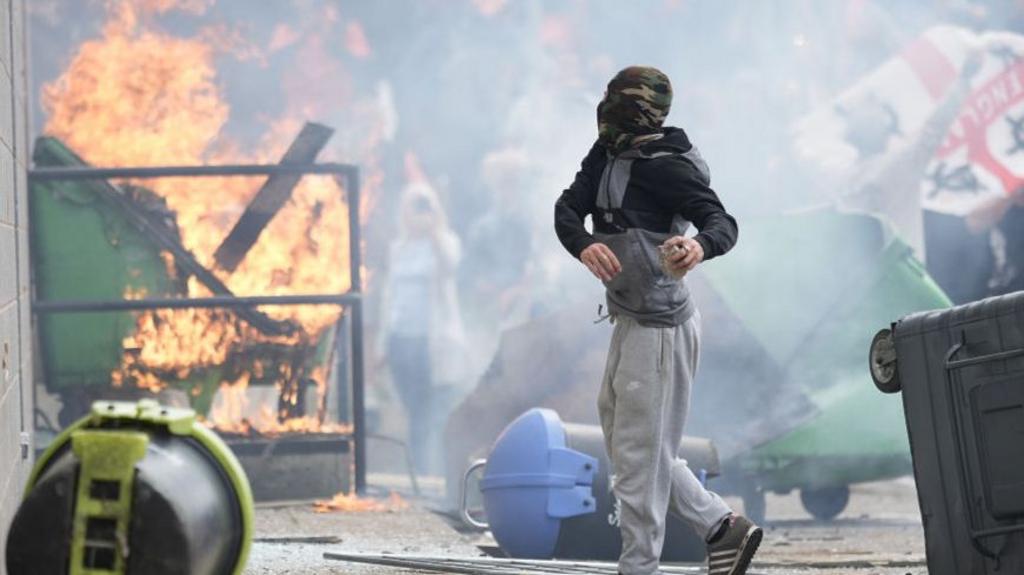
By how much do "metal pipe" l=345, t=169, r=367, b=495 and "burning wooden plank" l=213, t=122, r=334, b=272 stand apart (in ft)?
1.07

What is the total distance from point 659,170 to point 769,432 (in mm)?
6446

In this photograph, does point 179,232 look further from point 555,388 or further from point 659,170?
point 659,170

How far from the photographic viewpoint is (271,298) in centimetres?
1080

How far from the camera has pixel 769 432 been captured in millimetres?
11242

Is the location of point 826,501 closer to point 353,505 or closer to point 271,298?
point 353,505

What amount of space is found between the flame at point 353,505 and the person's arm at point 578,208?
17.6 feet

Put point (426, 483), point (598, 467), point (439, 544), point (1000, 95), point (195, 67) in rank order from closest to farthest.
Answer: point (598, 467), point (439, 544), point (195, 67), point (426, 483), point (1000, 95)

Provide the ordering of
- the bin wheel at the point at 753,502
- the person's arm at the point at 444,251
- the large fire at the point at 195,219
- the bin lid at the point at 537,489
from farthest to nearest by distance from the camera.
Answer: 1. the person's arm at the point at 444,251
2. the bin wheel at the point at 753,502
3. the large fire at the point at 195,219
4. the bin lid at the point at 537,489

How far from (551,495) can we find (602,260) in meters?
2.67

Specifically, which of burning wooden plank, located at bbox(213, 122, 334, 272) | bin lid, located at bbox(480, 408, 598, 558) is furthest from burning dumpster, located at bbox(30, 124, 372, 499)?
bin lid, located at bbox(480, 408, 598, 558)

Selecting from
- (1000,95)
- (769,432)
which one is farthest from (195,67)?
(1000,95)

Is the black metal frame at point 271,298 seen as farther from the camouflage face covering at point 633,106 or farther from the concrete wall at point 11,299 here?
the camouflage face covering at point 633,106

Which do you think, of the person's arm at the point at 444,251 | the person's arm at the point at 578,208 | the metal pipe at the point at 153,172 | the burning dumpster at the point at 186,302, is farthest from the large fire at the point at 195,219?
the person's arm at the point at 578,208

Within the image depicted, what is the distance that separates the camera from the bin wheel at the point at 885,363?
553 cm
